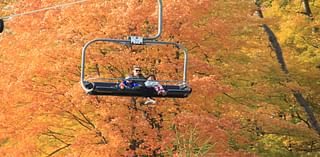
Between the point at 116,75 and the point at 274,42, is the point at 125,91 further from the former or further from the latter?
the point at 274,42

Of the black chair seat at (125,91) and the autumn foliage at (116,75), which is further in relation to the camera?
the autumn foliage at (116,75)

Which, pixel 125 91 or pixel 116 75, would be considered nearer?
pixel 125 91

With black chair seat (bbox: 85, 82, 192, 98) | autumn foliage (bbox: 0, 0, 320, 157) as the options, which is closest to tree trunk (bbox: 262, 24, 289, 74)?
autumn foliage (bbox: 0, 0, 320, 157)

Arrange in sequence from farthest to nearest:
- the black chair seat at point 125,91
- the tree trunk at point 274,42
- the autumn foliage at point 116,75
→ the tree trunk at point 274,42 < the autumn foliage at point 116,75 < the black chair seat at point 125,91

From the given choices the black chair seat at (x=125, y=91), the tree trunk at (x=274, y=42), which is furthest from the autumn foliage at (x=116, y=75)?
the black chair seat at (x=125, y=91)

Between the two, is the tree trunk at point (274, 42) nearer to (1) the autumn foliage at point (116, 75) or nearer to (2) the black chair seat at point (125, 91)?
(1) the autumn foliage at point (116, 75)

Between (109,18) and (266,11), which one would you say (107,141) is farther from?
(266,11)

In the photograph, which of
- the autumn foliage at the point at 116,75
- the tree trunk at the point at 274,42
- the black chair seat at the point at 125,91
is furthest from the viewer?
the tree trunk at the point at 274,42

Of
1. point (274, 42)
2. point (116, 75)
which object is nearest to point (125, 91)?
point (116, 75)

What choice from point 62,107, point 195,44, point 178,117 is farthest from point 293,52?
point 62,107

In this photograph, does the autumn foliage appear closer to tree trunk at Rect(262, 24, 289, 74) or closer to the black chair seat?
tree trunk at Rect(262, 24, 289, 74)
